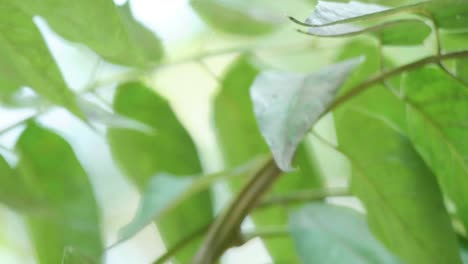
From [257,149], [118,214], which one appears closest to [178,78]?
[118,214]

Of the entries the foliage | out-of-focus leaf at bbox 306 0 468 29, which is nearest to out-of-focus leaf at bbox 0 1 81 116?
the foliage

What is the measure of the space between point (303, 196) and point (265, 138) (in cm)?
18

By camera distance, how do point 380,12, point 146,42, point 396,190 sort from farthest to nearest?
1. point 146,42
2. point 396,190
3. point 380,12

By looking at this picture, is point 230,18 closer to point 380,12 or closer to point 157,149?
point 157,149

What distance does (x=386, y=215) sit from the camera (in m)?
0.31

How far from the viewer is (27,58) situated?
0.25 metres

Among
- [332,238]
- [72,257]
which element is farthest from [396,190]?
[72,257]

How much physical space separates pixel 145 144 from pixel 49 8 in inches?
7.7

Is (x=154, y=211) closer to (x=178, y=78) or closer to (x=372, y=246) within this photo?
(x=372, y=246)

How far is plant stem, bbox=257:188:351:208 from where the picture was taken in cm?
38

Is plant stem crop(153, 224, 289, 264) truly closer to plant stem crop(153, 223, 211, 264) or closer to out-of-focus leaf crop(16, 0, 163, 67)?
plant stem crop(153, 223, 211, 264)

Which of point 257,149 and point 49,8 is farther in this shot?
point 257,149

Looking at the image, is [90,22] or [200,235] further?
[200,235]

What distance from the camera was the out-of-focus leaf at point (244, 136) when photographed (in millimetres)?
444
